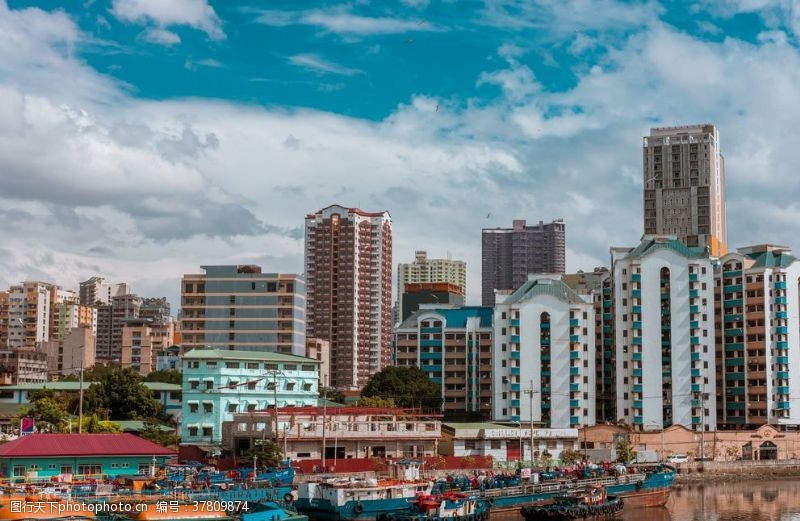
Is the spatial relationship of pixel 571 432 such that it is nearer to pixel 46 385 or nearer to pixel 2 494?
pixel 46 385

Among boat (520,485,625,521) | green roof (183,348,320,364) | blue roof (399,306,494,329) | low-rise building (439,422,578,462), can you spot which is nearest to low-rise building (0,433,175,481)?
boat (520,485,625,521)

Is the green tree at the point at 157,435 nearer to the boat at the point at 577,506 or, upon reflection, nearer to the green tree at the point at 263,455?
the green tree at the point at 263,455

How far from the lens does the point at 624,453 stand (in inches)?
4055

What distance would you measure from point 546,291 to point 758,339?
2634 cm

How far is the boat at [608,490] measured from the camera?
72375mm

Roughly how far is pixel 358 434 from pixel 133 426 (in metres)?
22.5

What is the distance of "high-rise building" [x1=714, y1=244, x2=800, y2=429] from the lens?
122 m

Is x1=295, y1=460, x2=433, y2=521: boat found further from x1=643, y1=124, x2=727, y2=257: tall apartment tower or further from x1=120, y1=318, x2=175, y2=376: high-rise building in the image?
x1=643, y1=124, x2=727, y2=257: tall apartment tower

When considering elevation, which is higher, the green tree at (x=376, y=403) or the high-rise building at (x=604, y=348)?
the high-rise building at (x=604, y=348)

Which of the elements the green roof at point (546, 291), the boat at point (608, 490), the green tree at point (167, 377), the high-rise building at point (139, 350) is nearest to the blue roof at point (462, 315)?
the green roof at point (546, 291)

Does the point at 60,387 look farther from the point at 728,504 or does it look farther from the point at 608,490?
the point at 728,504

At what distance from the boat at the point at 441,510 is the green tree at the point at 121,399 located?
46464 mm

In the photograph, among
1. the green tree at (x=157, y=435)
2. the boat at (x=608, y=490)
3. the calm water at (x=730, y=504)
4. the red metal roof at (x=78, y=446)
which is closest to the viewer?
the red metal roof at (x=78, y=446)

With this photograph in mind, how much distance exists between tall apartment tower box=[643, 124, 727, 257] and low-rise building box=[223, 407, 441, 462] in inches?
4463
